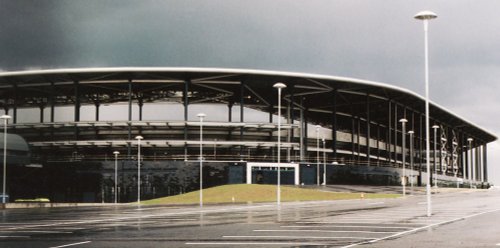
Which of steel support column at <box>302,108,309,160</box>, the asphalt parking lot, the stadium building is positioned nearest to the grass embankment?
the stadium building

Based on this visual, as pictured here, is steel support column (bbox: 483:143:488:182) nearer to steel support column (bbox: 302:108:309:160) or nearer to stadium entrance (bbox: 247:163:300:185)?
steel support column (bbox: 302:108:309:160)

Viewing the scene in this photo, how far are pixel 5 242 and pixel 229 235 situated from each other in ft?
20.7

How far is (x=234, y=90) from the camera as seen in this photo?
285 feet

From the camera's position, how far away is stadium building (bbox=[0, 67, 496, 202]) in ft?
247

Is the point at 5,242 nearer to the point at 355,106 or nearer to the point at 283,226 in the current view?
the point at 283,226

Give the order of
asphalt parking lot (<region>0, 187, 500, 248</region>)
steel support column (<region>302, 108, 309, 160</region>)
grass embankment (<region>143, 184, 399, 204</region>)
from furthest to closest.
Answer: steel support column (<region>302, 108, 309, 160</region>)
grass embankment (<region>143, 184, 399, 204</region>)
asphalt parking lot (<region>0, 187, 500, 248</region>)

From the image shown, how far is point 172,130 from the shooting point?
8444 cm

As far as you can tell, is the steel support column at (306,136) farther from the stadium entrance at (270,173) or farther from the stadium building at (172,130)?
the stadium entrance at (270,173)

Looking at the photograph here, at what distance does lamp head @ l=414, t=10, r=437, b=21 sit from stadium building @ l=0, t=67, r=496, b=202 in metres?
50.6

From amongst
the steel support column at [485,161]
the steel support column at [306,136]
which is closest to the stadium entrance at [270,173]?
the steel support column at [306,136]

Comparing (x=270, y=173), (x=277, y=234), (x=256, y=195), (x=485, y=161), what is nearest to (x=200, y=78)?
(x=270, y=173)

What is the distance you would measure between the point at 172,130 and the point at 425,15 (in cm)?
6079

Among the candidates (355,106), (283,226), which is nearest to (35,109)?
(355,106)

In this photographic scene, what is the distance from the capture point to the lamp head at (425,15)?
26.4m
